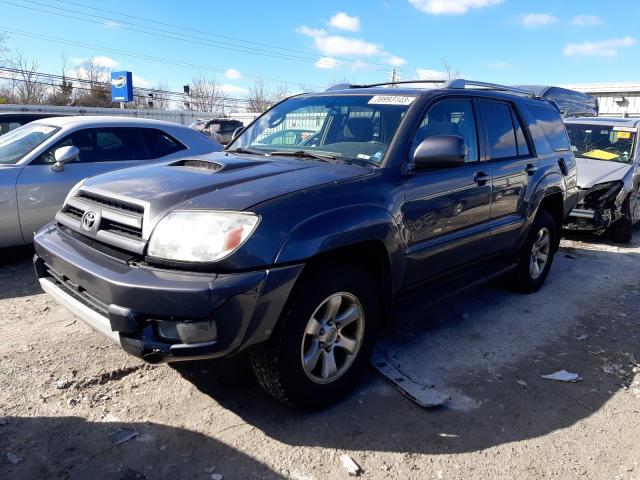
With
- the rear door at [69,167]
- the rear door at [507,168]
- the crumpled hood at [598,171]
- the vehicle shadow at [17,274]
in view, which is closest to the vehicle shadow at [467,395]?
the rear door at [507,168]

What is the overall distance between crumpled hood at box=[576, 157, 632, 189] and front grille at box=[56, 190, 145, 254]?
21.9 feet

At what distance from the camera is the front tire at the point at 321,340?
258 cm

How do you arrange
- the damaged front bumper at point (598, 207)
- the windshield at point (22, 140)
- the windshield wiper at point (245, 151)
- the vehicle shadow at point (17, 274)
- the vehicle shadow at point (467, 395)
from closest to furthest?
the vehicle shadow at point (467, 395) → the windshield wiper at point (245, 151) → the vehicle shadow at point (17, 274) → the windshield at point (22, 140) → the damaged front bumper at point (598, 207)

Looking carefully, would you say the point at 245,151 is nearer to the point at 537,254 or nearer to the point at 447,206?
the point at 447,206

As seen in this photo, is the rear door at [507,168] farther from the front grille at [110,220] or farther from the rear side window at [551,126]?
the front grille at [110,220]

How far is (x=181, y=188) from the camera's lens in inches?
107

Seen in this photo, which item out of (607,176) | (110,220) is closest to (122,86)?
(607,176)

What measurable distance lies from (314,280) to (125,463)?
129 cm

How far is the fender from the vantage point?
2.48 metres

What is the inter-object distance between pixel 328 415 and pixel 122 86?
1364 inches

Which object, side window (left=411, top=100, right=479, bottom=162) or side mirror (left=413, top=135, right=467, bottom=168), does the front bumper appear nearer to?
side mirror (left=413, top=135, right=467, bottom=168)

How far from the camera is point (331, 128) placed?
3.68 m

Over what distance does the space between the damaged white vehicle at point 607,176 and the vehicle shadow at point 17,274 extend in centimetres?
699

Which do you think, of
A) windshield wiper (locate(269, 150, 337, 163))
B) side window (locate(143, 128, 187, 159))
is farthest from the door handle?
side window (locate(143, 128, 187, 159))
